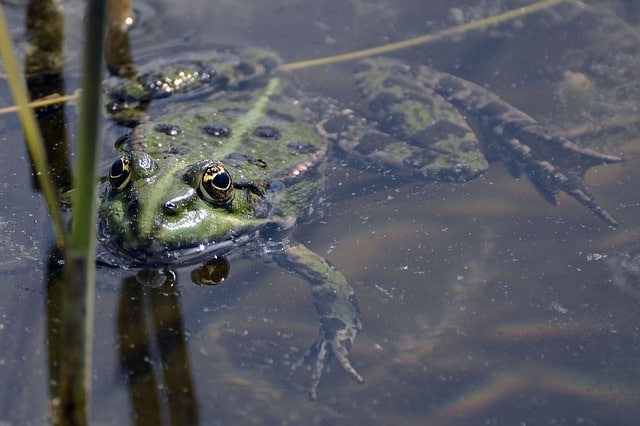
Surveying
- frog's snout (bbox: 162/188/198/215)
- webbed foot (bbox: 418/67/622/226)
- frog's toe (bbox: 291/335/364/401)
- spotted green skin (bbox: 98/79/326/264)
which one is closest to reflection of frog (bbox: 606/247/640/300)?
webbed foot (bbox: 418/67/622/226)

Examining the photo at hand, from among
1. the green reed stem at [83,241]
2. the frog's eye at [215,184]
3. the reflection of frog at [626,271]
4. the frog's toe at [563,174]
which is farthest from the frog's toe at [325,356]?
the frog's toe at [563,174]

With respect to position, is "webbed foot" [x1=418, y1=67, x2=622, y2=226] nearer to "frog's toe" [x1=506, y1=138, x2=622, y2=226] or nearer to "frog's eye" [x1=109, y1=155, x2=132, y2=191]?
"frog's toe" [x1=506, y1=138, x2=622, y2=226]

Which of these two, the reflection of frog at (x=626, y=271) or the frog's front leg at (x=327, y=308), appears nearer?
the frog's front leg at (x=327, y=308)

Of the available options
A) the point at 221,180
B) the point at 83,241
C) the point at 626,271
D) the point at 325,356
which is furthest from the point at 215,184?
the point at 626,271

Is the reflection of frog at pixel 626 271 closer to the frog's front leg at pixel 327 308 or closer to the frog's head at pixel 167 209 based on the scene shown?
the frog's front leg at pixel 327 308

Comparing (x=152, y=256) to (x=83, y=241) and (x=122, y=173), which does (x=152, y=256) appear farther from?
(x=83, y=241)

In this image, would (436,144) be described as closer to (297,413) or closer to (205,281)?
(205,281)
